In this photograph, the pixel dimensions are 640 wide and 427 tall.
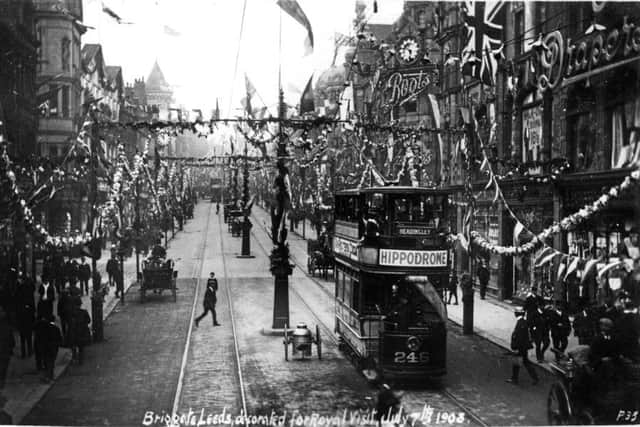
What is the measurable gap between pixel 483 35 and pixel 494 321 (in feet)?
37.5

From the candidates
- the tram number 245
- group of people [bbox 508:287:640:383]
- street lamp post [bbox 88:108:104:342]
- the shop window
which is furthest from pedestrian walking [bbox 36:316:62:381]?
the shop window

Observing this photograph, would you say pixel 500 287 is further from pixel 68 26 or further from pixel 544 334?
pixel 68 26

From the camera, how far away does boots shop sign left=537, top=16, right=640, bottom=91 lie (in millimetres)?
17469

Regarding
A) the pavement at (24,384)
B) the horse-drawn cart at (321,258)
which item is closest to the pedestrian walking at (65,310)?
the pavement at (24,384)

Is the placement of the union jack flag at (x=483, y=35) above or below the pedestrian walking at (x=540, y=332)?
above

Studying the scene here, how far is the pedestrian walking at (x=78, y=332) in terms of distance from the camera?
59.8 feet

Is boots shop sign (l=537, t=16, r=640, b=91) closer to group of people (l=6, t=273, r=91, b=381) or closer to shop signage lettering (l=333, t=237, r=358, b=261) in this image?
shop signage lettering (l=333, t=237, r=358, b=261)

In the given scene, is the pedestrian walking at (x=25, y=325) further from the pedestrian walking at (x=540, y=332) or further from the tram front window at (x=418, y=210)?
the pedestrian walking at (x=540, y=332)

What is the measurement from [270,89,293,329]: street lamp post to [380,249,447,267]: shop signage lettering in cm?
615

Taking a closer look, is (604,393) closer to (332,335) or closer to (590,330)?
(590,330)

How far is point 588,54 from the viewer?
62.5ft

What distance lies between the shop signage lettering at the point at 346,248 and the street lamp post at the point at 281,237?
7.27 ft

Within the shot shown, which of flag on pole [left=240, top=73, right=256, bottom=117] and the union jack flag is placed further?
flag on pole [left=240, top=73, right=256, bottom=117]

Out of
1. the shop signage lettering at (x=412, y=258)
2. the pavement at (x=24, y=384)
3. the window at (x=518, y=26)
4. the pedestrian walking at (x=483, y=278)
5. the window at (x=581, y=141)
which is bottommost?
the pavement at (x=24, y=384)
